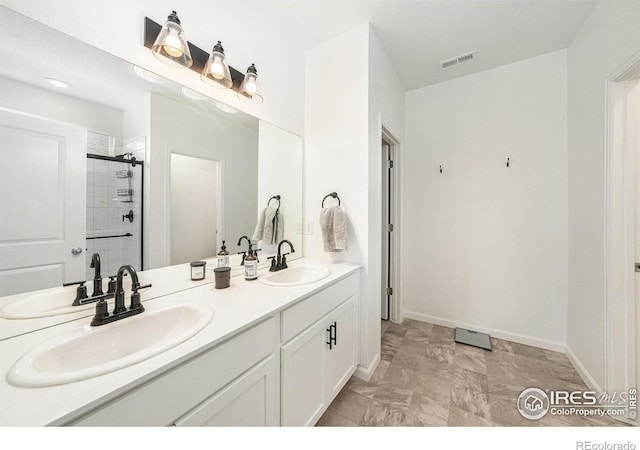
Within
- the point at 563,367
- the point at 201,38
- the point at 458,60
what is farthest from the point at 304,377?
the point at 458,60

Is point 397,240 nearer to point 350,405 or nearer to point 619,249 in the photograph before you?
point 619,249

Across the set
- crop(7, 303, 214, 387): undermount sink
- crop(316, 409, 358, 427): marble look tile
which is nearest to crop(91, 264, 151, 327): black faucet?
crop(7, 303, 214, 387): undermount sink

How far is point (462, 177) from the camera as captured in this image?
96.7 inches

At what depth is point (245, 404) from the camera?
0.89m

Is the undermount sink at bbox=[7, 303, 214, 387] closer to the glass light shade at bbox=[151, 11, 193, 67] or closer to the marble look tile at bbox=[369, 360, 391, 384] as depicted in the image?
the glass light shade at bbox=[151, 11, 193, 67]

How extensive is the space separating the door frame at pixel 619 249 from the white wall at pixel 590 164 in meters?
0.07

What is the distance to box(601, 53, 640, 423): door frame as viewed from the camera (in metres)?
1.37

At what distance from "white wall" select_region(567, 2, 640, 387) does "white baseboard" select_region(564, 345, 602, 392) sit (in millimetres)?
12

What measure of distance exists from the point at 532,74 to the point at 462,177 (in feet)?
3.42

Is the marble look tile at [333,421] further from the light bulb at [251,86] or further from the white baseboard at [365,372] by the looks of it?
the light bulb at [251,86]

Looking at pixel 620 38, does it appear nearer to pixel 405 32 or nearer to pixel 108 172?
pixel 405 32

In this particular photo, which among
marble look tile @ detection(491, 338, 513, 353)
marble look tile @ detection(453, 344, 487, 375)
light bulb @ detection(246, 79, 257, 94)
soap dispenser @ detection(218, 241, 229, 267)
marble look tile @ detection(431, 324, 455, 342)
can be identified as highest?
light bulb @ detection(246, 79, 257, 94)

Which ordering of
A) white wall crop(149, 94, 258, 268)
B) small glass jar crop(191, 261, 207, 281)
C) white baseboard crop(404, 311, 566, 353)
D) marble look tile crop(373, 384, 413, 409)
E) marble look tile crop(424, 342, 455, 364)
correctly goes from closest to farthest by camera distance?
white wall crop(149, 94, 258, 268) < small glass jar crop(191, 261, 207, 281) < marble look tile crop(373, 384, 413, 409) < marble look tile crop(424, 342, 455, 364) < white baseboard crop(404, 311, 566, 353)
